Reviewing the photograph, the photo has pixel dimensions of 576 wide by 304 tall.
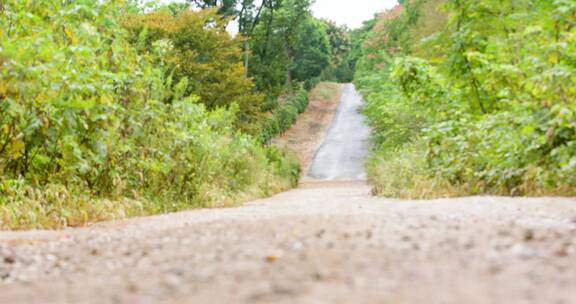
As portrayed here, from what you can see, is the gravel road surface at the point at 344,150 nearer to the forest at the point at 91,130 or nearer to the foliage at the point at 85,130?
the forest at the point at 91,130

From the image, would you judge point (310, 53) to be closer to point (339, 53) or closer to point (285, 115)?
point (285, 115)

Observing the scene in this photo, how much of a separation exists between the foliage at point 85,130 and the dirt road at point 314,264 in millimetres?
2463

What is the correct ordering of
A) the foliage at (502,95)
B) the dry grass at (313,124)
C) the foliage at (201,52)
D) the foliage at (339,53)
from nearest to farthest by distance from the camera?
1. the foliage at (502,95)
2. the foliage at (201,52)
3. the dry grass at (313,124)
4. the foliage at (339,53)

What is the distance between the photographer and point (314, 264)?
235 cm

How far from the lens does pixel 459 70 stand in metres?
8.97

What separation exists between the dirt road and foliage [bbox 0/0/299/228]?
2.46 metres

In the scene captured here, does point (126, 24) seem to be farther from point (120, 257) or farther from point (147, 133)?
point (120, 257)

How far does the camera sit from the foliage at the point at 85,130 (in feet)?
19.9

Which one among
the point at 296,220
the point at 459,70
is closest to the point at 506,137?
the point at 459,70

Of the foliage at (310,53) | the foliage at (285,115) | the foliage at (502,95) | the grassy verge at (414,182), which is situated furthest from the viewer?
the foliage at (310,53)

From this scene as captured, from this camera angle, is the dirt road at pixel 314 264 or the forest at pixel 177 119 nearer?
the dirt road at pixel 314 264

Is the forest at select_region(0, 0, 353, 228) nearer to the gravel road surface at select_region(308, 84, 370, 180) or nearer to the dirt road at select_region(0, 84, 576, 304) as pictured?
the dirt road at select_region(0, 84, 576, 304)

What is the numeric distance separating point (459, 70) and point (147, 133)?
465 cm

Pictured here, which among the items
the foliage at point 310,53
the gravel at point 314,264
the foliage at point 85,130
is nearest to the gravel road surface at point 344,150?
the foliage at point 310,53
